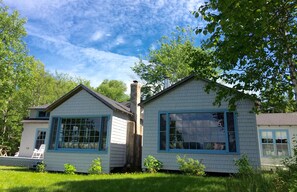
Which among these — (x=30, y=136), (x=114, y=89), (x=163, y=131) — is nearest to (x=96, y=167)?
(x=163, y=131)

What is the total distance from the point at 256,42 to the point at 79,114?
10624 mm

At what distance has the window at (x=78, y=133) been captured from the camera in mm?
13602

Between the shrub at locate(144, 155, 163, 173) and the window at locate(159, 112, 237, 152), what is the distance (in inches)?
29.1

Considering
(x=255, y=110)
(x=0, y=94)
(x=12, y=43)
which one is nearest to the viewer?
(x=255, y=110)

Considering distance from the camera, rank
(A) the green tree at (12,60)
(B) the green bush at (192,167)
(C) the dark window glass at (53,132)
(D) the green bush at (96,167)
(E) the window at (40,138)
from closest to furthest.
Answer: (B) the green bush at (192,167), (D) the green bush at (96,167), (C) the dark window glass at (53,132), (E) the window at (40,138), (A) the green tree at (12,60)

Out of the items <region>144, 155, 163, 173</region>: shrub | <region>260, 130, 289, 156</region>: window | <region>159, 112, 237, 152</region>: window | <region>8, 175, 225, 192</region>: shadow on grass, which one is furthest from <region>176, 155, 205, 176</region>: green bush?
<region>260, 130, 289, 156</region>: window

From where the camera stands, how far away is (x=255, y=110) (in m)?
10.2

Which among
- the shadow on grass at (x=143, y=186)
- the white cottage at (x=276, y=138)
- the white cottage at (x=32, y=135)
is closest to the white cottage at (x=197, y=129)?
the shadow on grass at (x=143, y=186)

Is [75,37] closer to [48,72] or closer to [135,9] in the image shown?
[135,9]

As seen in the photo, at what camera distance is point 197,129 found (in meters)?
12.5

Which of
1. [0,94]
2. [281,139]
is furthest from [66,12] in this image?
[281,139]

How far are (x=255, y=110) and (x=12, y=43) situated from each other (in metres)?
24.6

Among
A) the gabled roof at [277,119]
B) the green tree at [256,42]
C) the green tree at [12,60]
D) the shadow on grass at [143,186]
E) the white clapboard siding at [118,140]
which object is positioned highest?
the green tree at [12,60]

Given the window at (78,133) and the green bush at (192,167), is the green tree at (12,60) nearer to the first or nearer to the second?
the window at (78,133)
